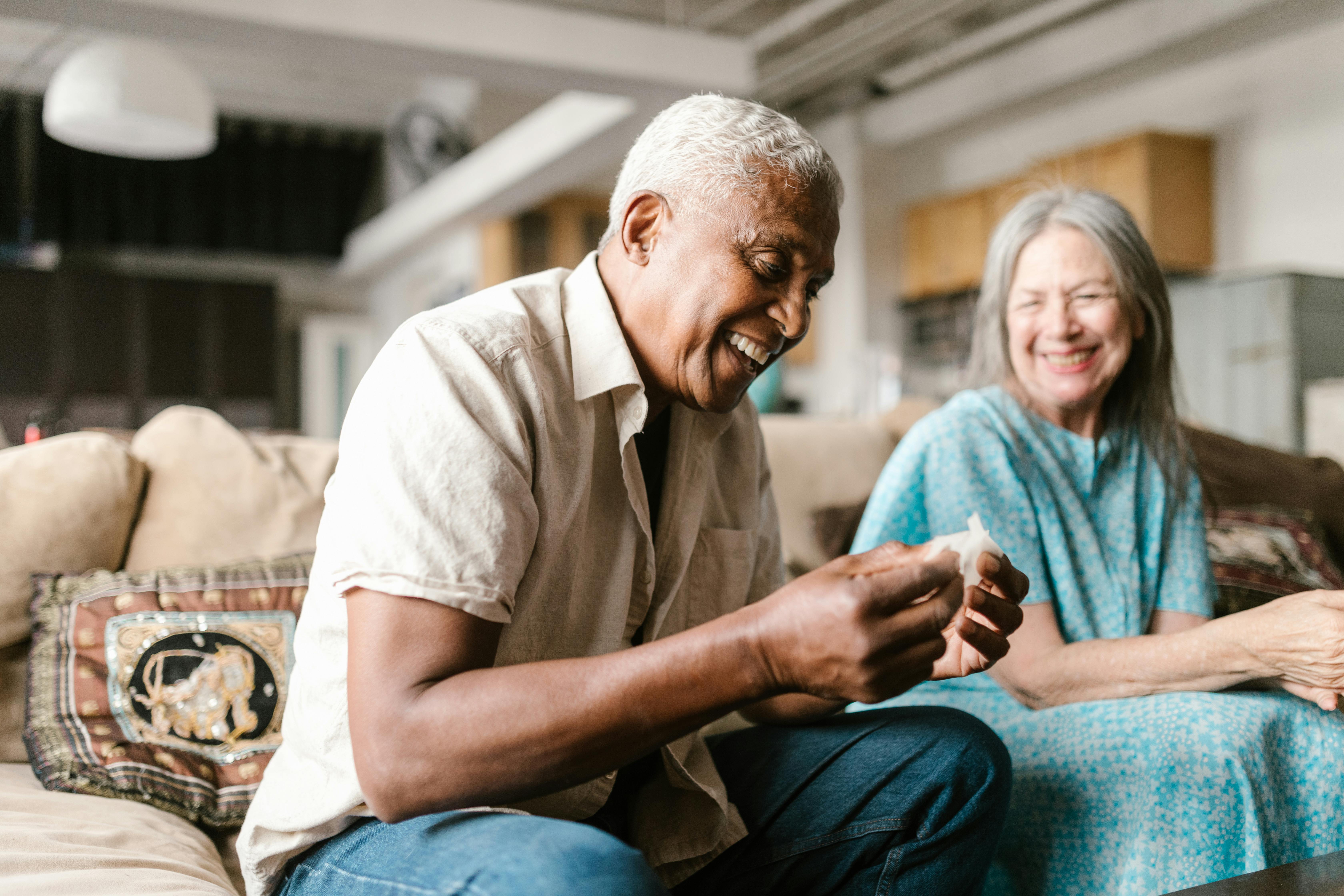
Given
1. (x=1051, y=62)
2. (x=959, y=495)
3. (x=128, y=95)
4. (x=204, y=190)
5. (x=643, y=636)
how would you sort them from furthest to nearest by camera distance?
(x=204, y=190) < (x=1051, y=62) < (x=128, y=95) < (x=959, y=495) < (x=643, y=636)

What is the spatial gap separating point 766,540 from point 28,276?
26.0 feet

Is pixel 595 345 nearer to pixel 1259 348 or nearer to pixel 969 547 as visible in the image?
pixel 969 547

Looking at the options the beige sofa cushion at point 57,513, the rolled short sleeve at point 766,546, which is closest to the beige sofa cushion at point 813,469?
the rolled short sleeve at point 766,546

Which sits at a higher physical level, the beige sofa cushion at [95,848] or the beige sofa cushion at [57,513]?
the beige sofa cushion at [57,513]

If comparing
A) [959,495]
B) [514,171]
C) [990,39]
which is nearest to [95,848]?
[959,495]

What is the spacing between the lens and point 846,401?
4.96 metres

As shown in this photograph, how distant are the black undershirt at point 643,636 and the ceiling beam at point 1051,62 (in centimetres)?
487

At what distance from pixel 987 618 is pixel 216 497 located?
1.18m

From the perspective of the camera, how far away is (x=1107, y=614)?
1384mm

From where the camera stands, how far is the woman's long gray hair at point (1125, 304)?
4.87 feet

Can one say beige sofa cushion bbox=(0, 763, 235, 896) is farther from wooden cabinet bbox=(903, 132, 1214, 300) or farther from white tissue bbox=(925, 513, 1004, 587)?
wooden cabinet bbox=(903, 132, 1214, 300)

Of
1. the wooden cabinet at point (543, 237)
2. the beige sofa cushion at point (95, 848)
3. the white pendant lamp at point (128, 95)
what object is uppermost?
the wooden cabinet at point (543, 237)

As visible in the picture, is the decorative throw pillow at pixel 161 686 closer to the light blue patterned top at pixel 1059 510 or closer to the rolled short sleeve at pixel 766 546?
the rolled short sleeve at pixel 766 546

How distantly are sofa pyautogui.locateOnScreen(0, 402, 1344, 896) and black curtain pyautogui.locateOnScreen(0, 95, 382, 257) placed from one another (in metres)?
6.81
